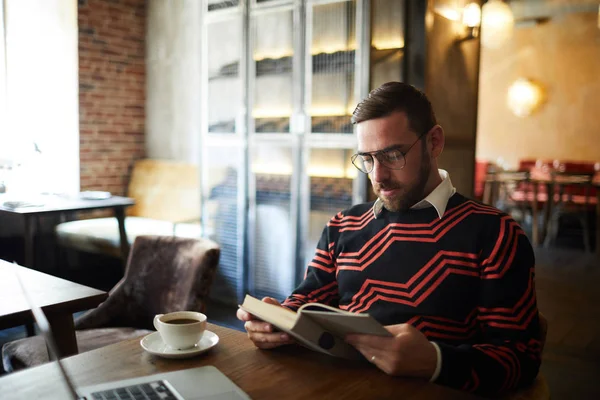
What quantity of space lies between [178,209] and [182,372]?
4.14 meters

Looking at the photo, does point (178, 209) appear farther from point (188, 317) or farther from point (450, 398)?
point (450, 398)

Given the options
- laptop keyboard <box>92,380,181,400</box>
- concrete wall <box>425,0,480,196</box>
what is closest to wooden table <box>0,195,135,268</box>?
concrete wall <box>425,0,480,196</box>

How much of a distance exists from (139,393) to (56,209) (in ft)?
10.1

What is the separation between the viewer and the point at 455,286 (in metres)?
1.42

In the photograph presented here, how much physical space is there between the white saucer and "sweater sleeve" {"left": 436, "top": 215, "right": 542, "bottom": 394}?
0.51 meters

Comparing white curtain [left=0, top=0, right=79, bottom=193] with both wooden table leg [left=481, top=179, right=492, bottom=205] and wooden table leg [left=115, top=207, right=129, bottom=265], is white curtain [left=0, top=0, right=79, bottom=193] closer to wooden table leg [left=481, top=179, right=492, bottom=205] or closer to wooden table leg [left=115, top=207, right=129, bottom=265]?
wooden table leg [left=115, top=207, right=129, bottom=265]

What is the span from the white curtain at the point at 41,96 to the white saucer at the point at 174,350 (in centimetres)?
359

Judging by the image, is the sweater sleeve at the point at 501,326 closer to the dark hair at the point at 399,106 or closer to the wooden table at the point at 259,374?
the wooden table at the point at 259,374

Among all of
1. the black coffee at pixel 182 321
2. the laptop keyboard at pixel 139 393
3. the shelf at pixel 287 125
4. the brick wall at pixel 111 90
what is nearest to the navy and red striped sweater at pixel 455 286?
the black coffee at pixel 182 321

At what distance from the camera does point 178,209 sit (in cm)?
514

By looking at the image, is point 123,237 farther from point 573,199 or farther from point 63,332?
point 573,199

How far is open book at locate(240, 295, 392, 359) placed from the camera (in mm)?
1058

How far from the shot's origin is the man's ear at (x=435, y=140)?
160cm

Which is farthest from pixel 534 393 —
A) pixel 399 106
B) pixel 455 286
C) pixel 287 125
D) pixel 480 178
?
pixel 480 178
